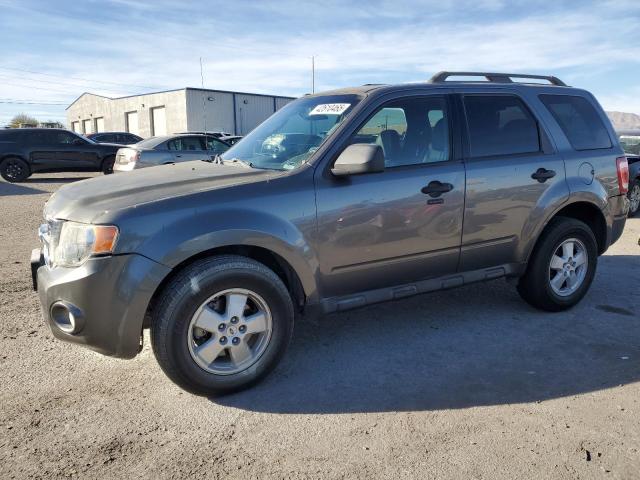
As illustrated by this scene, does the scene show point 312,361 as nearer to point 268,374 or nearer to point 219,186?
point 268,374

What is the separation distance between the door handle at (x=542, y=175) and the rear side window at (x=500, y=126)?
0.19m

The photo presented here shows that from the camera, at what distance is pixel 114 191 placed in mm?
3287

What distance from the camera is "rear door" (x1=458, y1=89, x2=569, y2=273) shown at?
4105mm

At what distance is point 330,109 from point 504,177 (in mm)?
1456

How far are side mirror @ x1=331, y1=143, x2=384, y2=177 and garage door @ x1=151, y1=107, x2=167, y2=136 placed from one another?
46355mm

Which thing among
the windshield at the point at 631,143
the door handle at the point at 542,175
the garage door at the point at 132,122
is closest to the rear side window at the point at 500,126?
the door handle at the point at 542,175

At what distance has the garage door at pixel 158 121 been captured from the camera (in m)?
47.1

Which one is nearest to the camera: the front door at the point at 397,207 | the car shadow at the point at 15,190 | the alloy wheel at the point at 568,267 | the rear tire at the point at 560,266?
the front door at the point at 397,207

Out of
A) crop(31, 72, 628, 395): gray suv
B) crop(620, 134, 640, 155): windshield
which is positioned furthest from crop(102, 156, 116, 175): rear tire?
crop(620, 134, 640, 155): windshield

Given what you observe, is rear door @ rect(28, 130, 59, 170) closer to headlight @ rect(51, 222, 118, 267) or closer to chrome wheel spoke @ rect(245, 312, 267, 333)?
headlight @ rect(51, 222, 118, 267)

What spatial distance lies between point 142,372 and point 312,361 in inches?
45.1

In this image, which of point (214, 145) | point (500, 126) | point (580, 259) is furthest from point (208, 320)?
point (214, 145)

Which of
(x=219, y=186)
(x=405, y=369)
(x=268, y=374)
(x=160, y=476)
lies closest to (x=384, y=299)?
(x=405, y=369)

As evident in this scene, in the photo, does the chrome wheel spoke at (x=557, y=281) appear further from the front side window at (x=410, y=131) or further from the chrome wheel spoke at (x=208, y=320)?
the chrome wheel spoke at (x=208, y=320)
